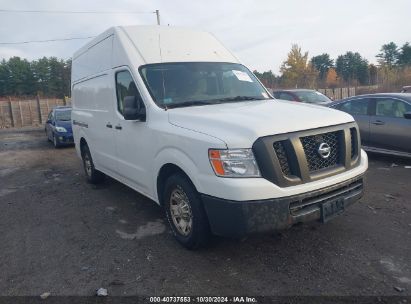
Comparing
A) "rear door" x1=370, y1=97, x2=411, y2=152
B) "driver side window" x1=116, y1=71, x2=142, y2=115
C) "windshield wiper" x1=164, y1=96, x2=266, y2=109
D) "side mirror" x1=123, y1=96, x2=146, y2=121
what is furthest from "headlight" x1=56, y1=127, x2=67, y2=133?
"rear door" x1=370, y1=97, x2=411, y2=152

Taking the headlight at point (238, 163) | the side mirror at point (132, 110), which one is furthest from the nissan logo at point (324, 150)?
the side mirror at point (132, 110)

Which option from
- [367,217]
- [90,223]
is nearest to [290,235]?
[367,217]

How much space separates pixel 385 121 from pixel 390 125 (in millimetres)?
164

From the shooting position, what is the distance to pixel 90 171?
282 inches

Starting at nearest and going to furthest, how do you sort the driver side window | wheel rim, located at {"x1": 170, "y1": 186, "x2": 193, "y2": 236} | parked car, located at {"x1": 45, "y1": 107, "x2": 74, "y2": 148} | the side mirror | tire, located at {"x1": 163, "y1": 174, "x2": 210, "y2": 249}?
tire, located at {"x1": 163, "y1": 174, "x2": 210, "y2": 249} < wheel rim, located at {"x1": 170, "y1": 186, "x2": 193, "y2": 236} < the side mirror < the driver side window < parked car, located at {"x1": 45, "y1": 107, "x2": 74, "y2": 148}

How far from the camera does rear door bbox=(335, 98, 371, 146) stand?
8.09 meters

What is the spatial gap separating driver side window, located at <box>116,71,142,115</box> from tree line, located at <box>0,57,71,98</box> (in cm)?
6420

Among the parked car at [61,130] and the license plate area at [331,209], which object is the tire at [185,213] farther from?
the parked car at [61,130]

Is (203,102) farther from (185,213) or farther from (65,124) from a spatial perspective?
(65,124)

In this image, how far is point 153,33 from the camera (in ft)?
16.3

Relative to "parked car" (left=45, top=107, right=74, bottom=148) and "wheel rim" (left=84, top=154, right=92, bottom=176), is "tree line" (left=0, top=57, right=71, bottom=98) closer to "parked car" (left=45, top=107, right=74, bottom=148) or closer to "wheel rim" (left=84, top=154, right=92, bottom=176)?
"parked car" (left=45, top=107, right=74, bottom=148)

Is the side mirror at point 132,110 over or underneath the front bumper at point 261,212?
over

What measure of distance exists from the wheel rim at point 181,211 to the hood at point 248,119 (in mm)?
765

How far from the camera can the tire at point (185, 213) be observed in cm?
353
